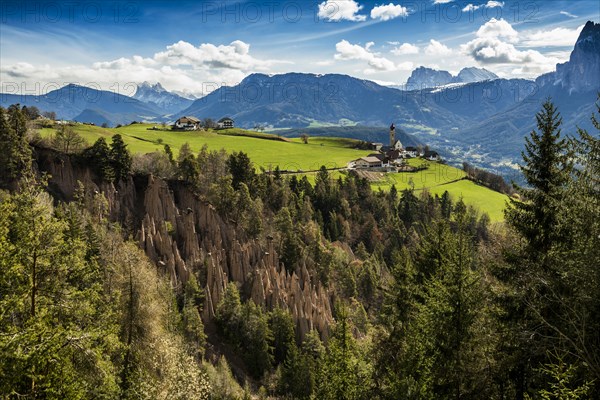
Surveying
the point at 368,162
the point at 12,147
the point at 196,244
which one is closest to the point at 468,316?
the point at 196,244

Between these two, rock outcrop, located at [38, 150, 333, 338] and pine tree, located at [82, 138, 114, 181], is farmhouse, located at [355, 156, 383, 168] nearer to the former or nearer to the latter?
rock outcrop, located at [38, 150, 333, 338]

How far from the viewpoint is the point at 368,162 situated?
468 feet

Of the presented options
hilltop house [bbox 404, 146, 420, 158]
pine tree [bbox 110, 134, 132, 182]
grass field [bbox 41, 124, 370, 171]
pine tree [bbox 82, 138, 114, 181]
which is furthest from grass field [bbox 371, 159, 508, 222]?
pine tree [bbox 82, 138, 114, 181]

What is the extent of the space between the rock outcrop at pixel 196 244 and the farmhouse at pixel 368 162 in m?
84.7

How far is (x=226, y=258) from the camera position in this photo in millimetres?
57844

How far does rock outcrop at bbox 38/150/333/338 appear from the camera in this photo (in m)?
52.0

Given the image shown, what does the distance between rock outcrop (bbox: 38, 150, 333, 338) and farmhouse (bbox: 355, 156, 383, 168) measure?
8473 centimetres

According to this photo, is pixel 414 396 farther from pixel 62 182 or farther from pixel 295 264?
pixel 62 182

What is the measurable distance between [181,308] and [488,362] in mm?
36837

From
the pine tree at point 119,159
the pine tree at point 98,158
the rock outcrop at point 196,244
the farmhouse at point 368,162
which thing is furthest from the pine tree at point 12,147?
the farmhouse at point 368,162

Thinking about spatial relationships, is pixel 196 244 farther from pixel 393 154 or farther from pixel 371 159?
pixel 393 154

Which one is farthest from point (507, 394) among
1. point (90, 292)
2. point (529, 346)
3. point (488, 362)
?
point (90, 292)

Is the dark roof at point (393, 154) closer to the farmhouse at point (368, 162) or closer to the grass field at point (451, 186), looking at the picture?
the grass field at point (451, 186)

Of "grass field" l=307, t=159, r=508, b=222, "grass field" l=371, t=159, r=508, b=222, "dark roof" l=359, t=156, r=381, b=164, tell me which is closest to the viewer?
"grass field" l=307, t=159, r=508, b=222
